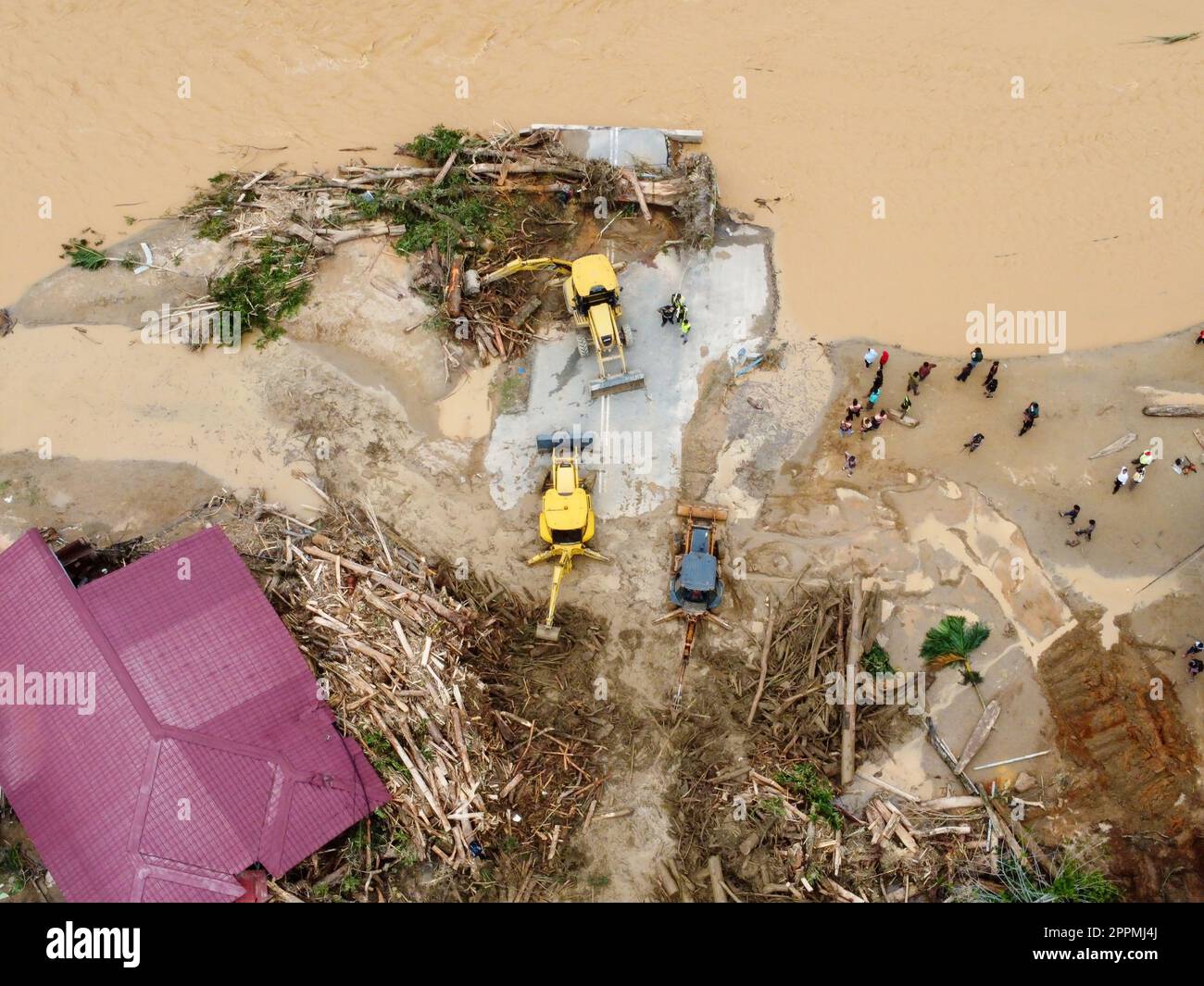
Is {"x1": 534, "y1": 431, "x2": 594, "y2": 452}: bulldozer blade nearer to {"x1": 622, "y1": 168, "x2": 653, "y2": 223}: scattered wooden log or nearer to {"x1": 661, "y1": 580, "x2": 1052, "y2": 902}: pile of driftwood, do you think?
{"x1": 622, "y1": 168, "x2": 653, "y2": 223}: scattered wooden log

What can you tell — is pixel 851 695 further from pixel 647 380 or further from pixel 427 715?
pixel 427 715

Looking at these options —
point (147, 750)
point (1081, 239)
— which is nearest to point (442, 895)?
point (147, 750)

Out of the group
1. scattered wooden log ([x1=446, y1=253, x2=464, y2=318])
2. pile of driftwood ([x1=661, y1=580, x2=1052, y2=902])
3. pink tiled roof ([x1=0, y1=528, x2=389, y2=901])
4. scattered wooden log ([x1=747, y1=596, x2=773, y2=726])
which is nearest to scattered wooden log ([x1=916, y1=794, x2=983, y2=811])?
pile of driftwood ([x1=661, y1=580, x2=1052, y2=902])

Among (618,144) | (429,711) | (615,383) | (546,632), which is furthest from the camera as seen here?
(618,144)

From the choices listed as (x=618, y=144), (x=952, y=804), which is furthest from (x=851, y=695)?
(x=618, y=144)

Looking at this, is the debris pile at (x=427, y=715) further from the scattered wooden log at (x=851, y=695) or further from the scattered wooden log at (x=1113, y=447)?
the scattered wooden log at (x=1113, y=447)

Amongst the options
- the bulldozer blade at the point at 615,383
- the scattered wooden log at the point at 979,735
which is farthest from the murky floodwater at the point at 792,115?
the scattered wooden log at the point at 979,735
